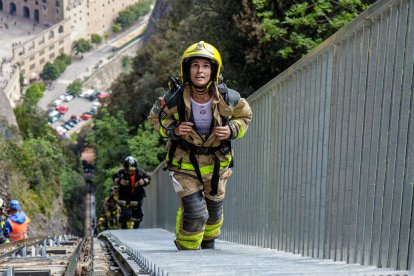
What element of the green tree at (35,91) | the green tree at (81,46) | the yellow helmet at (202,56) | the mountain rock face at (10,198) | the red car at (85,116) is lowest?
the mountain rock face at (10,198)

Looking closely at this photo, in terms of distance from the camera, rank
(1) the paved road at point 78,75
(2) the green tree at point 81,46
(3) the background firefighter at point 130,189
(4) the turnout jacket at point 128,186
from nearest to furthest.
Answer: (3) the background firefighter at point 130,189, (4) the turnout jacket at point 128,186, (1) the paved road at point 78,75, (2) the green tree at point 81,46

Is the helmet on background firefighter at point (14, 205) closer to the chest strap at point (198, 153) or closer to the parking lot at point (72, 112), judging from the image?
the chest strap at point (198, 153)

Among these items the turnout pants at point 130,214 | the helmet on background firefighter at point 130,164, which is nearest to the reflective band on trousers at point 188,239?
the helmet on background firefighter at point 130,164

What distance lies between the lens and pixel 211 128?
7.46 metres

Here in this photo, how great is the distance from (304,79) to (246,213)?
10.0ft

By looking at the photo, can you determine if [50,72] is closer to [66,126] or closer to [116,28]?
[66,126]

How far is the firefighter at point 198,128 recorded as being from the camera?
7332mm

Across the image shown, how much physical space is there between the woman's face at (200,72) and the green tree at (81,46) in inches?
5976

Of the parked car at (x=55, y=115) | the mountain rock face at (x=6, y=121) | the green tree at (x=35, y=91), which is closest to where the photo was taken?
the mountain rock face at (x=6, y=121)

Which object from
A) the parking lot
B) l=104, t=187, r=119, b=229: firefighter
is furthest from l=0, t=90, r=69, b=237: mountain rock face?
the parking lot

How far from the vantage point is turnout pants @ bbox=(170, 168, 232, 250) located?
7.57m

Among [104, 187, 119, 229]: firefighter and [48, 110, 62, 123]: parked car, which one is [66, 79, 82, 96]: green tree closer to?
[48, 110, 62, 123]: parked car

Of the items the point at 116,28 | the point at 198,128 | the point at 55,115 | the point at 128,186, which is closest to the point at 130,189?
the point at 128,186

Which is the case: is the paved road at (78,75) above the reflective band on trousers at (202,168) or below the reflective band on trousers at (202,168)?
above
